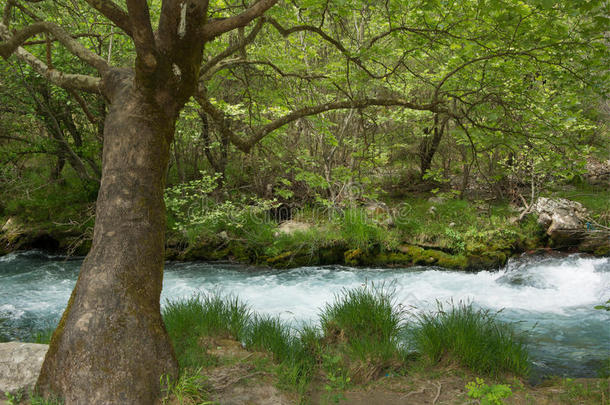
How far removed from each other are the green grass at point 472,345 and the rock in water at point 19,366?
10.3ft

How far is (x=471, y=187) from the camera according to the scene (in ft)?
44.4

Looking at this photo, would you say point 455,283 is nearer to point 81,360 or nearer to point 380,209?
point 380,209

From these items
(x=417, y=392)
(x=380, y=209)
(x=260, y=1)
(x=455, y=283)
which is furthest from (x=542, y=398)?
(x=380, y=209)

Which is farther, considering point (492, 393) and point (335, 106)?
point (335, 106)

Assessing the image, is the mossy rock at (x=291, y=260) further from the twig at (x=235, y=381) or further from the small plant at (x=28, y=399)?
the small plant at (x=28, y=399)

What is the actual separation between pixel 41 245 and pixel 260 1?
10.3 meters

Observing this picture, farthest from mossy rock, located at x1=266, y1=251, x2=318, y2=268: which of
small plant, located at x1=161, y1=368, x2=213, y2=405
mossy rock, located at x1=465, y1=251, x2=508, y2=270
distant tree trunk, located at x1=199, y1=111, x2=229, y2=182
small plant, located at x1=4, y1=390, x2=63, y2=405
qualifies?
small plant, located at x1=4, y1=390, x2=63, y2=405

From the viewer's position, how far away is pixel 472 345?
11.0ft

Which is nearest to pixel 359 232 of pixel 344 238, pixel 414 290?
pixel 344 238

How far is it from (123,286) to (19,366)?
1075 millimetres

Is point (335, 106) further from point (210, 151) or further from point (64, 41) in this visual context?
point (210, 151)

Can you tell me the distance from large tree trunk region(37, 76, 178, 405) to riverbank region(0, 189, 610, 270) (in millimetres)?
5936

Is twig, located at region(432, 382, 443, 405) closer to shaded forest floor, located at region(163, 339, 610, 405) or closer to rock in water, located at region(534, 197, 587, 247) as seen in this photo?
shaded forest floor, located at region(163, 339, 610, 405)

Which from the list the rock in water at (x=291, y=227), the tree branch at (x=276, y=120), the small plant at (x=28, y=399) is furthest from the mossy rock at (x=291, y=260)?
the small plant at (x=28, y=399)
